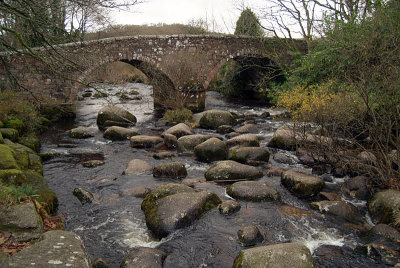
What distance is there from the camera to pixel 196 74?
62.4 ft

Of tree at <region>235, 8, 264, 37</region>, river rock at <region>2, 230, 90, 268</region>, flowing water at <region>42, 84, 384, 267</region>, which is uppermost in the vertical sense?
tree at <region>235, 8, 264, 37</region>

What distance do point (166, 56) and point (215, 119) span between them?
5269 millimetres

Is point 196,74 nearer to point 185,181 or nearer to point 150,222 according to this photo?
point 185,181

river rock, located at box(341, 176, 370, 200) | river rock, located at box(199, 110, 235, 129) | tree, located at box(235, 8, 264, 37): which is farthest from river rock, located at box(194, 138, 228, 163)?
tree, located at box(235, 8, 264, 37)

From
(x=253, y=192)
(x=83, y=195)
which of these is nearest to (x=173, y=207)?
(x=253, y=192)

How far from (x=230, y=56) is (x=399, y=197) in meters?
14.9

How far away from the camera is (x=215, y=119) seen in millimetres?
15023

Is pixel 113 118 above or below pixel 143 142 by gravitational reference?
above

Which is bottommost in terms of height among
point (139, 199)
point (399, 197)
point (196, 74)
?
point (139, 199)

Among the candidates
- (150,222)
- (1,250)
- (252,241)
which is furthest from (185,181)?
(1,250)

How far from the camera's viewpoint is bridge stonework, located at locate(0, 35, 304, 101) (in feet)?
51.8

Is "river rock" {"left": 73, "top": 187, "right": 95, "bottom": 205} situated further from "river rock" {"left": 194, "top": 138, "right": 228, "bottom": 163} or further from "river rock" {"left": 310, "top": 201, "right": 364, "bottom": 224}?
"river rock" {"left": 310, "top": 201, "right": 364, "bottom": 224}

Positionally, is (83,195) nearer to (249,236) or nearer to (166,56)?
(249,236)

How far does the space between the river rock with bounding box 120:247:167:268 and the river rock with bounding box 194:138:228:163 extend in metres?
5.08
